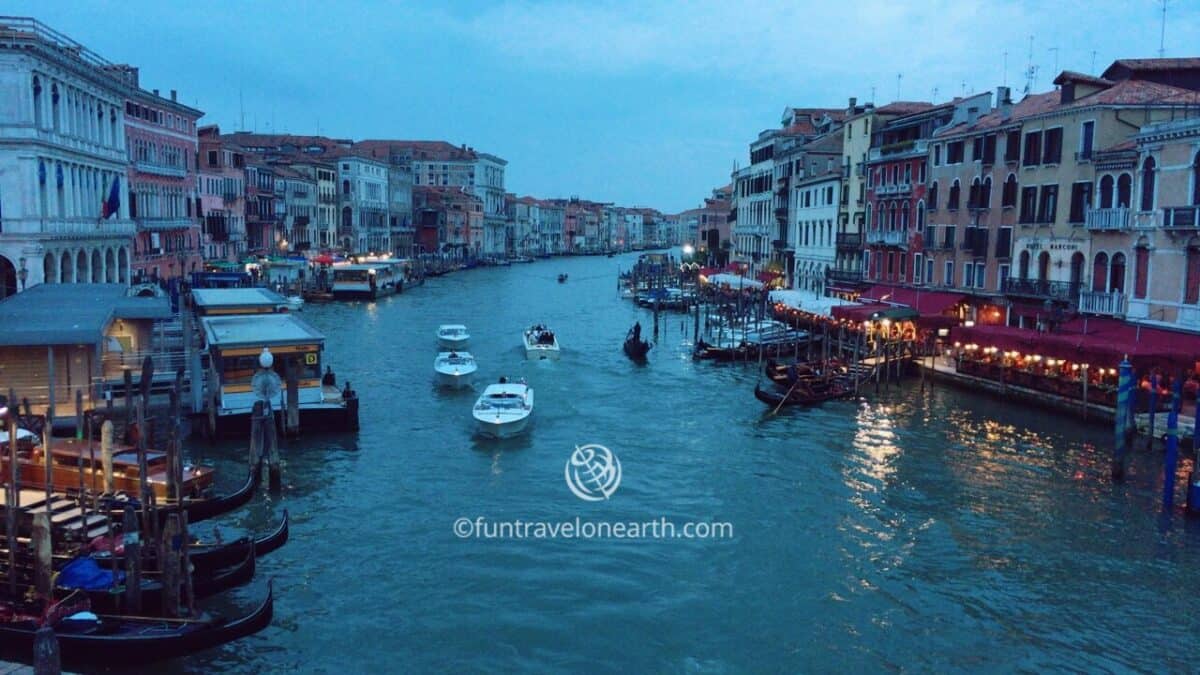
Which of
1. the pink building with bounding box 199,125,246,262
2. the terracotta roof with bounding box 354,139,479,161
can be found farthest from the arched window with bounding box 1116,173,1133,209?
the terracotta roof with bounding box 354,139,479,161

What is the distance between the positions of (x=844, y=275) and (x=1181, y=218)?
17167 mm

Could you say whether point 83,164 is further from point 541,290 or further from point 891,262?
point 541,290

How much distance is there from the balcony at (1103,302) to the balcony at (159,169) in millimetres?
32904

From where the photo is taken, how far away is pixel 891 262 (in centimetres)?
3347

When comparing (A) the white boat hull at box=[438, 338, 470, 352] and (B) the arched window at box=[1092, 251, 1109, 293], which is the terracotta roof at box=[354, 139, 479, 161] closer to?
(A) the white boat hull at box=[438, 338, 470, 352]

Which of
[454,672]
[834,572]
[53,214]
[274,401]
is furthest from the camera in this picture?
[53,214]

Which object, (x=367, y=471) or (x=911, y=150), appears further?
(x=911, y=150)

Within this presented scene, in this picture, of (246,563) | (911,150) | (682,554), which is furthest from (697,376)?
(246,563)

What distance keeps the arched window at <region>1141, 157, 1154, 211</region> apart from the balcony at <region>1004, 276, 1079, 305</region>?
9.62 ft

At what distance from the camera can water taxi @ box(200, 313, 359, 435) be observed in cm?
1820

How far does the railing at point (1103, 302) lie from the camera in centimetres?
2208

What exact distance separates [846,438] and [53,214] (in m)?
21.3

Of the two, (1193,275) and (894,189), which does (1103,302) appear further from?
(894,189)

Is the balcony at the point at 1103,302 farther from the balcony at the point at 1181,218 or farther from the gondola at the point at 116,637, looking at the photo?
the gondola at the point at 116,637
